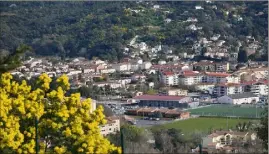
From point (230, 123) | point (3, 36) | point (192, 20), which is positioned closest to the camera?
point (230, 123)

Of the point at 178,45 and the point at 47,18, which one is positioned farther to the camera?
the point at 47,18

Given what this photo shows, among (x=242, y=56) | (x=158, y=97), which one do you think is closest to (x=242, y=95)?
(x=158, y=97)

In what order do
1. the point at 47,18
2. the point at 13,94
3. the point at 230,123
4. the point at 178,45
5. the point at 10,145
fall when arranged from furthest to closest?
the point at 47,18
the point at 178,45
the point at 230,123
the point at 13,94
the point at 10,145

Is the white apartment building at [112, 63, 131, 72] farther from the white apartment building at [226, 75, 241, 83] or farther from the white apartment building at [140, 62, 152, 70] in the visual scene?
the white apartment building at [226, 75, 241, 83]

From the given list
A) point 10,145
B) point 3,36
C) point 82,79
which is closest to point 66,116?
point 10,145

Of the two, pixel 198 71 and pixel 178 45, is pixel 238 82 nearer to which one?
pixel 198 71

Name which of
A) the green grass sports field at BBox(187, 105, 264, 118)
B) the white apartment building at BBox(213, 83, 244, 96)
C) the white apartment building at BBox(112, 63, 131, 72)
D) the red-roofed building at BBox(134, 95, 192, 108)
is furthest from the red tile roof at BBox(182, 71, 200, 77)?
the green grass sports field at BBox(187, 105, 264, 118)
